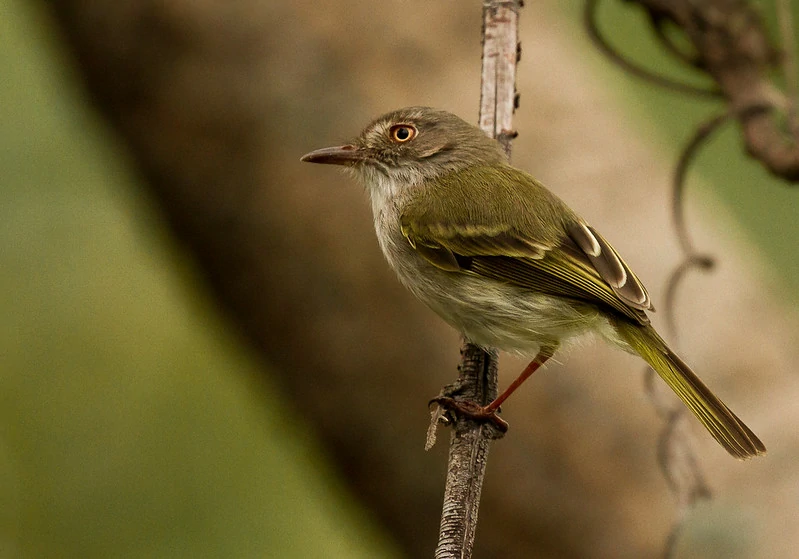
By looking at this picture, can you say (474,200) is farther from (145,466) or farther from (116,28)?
(145,466)

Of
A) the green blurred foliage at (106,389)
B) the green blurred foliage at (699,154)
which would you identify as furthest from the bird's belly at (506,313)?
the green blurred foliage at (106,389)

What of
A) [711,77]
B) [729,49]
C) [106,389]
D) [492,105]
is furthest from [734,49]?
[106,389]

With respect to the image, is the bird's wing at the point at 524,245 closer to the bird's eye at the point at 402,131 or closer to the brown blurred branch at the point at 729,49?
the bird's eye at the point at 402,131

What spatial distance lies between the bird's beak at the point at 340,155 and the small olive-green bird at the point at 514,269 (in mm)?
305

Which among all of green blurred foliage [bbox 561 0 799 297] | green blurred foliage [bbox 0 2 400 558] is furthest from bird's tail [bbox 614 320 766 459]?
green blurred foliage [bbox 0 2 400 558]

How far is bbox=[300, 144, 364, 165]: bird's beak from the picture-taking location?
140 inches

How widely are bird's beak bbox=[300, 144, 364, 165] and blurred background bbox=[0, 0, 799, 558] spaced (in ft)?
2.30

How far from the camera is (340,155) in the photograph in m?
3.59

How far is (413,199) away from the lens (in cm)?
341

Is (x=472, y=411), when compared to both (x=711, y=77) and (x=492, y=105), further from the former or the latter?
(x=711, y=77)

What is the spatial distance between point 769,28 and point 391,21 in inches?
67.6

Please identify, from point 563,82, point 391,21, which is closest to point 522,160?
point 563,82

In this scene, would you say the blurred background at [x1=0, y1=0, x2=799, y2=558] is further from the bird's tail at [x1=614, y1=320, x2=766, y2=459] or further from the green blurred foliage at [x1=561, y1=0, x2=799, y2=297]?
the bird's tail at [x1=614, y1=320, x2=766, y2=459]

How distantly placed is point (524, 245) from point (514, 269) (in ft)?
0.28
